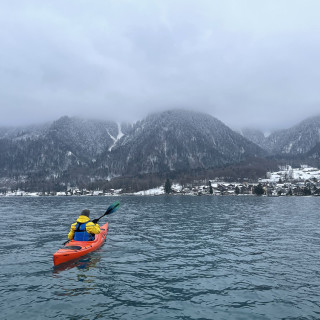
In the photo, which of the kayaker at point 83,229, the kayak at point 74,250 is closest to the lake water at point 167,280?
the kayak at point 74,250

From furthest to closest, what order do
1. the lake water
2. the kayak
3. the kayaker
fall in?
the kayaker, the kayak, the lake water

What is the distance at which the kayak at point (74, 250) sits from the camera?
2002cm

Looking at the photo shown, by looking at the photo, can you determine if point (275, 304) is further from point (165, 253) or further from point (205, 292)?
point (165, 253)

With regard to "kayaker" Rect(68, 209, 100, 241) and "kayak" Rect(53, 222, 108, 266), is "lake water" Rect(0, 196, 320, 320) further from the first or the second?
"kayaker" Rect(68, 209, 100, 241)

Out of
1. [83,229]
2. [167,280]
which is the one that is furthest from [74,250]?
[167,280]

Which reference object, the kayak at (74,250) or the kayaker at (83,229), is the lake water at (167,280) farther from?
the kayaker at (83,229)

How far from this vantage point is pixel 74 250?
21.4m

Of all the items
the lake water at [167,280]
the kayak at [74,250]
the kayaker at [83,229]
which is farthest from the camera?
the kayaker at [83,229]

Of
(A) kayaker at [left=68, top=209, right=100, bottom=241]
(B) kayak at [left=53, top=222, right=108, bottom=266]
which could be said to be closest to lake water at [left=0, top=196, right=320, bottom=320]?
(B) kayak at [left=53, top=222, right=108, bottom=266]

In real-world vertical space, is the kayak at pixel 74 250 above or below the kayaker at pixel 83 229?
below

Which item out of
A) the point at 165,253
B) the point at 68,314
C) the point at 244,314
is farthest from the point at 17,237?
the point at 244,314

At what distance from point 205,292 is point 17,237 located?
26100 millimetres

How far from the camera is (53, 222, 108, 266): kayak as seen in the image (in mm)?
20016

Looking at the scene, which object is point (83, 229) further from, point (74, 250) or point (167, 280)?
point (167, 280)
